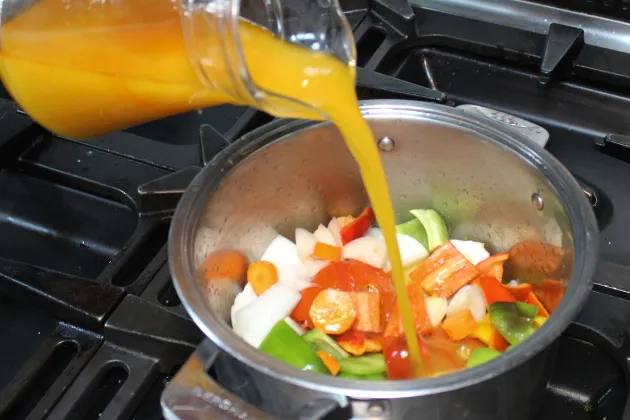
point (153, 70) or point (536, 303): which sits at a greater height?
point (153, 70)

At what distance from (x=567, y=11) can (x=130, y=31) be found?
754 mm

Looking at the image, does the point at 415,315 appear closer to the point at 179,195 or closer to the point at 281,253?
the point at 281,253

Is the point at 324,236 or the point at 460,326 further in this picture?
the point at 324,236

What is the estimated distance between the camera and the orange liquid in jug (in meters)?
0.70

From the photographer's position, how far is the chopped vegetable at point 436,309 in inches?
34.8

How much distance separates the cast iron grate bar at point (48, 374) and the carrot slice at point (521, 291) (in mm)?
475

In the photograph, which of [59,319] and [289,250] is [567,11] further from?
[59,319]

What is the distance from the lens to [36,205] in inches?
42.5

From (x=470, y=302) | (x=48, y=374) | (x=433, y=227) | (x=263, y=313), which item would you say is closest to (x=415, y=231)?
(x=433, y=227)

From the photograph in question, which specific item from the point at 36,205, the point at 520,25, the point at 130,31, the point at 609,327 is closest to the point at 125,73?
the point at 130,31

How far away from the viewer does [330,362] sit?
80 centimetres

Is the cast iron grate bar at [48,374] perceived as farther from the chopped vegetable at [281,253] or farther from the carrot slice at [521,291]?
the carrot slice at [521,291]

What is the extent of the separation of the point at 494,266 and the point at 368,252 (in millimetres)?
153

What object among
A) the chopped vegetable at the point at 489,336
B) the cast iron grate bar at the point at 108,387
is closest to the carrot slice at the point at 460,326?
the chopped vegetable at the point at 489,336
